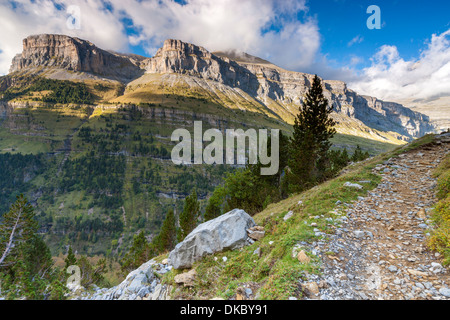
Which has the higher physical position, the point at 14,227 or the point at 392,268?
the point at 392,268

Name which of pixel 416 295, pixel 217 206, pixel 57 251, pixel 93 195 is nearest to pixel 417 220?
pixel 416 295

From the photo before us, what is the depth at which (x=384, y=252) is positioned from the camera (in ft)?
20.7

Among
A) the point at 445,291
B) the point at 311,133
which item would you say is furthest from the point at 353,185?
the point at 311,133

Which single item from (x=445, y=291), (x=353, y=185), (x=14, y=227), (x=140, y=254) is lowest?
(x=140, y=254)

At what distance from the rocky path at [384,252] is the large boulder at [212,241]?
13.1 ft

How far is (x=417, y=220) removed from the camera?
7.80 meters

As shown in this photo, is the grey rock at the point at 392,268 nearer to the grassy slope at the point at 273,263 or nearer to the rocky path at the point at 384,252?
the rocky path at the point at 384,252

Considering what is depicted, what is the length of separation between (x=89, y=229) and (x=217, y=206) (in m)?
165

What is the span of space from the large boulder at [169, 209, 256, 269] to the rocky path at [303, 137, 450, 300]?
3.98m

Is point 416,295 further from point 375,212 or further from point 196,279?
point 196,279

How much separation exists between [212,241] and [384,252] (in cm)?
697

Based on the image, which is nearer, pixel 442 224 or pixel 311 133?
pixel 442 224

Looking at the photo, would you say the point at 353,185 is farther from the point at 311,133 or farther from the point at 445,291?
the point at 311,133

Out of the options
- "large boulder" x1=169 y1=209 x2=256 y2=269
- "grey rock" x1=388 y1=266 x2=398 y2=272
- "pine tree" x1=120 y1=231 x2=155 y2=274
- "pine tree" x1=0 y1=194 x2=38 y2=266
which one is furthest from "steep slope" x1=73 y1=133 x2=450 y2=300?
"pine tree" x1=120 y1=231 x2=155 y2=274
